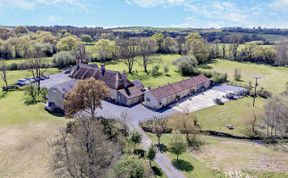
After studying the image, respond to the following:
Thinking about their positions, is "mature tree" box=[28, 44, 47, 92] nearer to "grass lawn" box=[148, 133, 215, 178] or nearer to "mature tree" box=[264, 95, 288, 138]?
"grass lawn" box=[148, 133, 215, 178]

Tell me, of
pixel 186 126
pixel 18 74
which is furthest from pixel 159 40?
pixel 186 126

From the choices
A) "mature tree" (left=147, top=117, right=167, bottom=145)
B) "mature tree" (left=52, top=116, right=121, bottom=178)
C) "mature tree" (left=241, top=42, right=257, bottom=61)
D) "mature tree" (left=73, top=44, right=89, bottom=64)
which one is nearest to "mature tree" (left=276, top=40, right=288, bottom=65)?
"mature tree" (left=241, top=42, right=257, bottom=61)

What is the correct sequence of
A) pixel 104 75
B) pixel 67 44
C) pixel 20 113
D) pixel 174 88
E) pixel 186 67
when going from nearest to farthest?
pixel 20 113
pixel 174 88
pixel 104 75
pixel 186 67
pixel 67 44

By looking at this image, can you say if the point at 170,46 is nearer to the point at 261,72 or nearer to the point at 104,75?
the point at 261,72

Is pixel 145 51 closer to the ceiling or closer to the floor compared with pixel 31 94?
closer to the ceiling

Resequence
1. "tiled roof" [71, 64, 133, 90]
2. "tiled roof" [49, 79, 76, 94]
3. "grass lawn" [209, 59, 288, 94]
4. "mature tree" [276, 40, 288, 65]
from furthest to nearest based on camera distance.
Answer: "mature tree" [276, 40, 288, 65] < "grass lawn" [209, 59, 288, 94] < "tiled roof" [71, 64, 133, 90] < "tiled roof" [49, 79, 76, 94]

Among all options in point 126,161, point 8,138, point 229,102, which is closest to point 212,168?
point 126,161

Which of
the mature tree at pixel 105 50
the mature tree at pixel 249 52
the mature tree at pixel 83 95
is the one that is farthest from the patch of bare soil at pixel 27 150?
the mature tree at pixel 249 52
